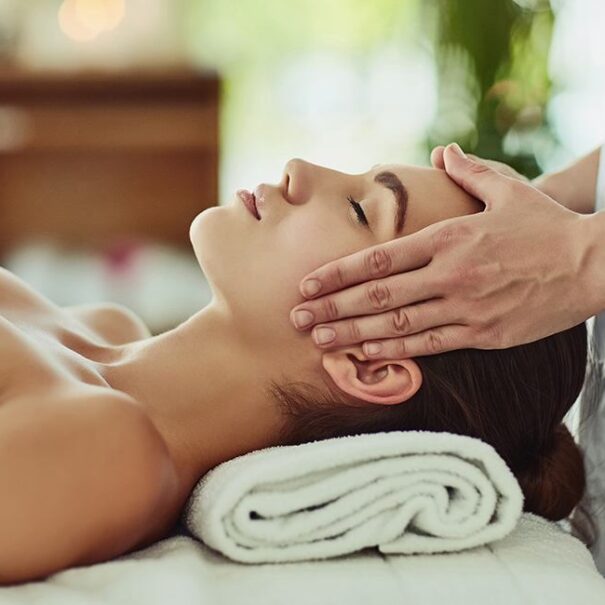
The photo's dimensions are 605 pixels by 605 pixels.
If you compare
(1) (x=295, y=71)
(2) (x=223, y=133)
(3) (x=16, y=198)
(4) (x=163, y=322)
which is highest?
(1) (x=295, y=71)

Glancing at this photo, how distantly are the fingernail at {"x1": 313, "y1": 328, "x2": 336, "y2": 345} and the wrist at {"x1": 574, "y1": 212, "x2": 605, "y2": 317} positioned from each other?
33 cm

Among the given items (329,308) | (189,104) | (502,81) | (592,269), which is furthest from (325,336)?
(189,104)

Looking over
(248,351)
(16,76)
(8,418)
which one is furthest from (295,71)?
(8,418)

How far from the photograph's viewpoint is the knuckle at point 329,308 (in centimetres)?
133

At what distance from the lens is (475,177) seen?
143cm

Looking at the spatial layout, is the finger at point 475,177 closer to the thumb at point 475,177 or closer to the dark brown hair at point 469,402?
the thumb at point 475,177

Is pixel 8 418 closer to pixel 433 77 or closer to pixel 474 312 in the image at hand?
pixel 474 312

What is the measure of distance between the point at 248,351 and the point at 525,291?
381mm

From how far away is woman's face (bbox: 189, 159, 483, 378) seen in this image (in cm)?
138

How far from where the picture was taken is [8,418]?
1.06 meters

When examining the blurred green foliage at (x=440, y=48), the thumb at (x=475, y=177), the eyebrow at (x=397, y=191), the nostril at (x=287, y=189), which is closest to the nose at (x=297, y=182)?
the nostril at (x=287, y=189)

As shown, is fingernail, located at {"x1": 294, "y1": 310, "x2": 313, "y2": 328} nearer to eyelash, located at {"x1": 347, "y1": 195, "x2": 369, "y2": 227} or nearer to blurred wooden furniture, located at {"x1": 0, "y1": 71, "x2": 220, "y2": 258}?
eyelash, located at {"x1": 347, "y1": 195, "x2": 369, "y2": 227}

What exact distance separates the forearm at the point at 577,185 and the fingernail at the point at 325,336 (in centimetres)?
Result: 61

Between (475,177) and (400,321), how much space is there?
257 mm
